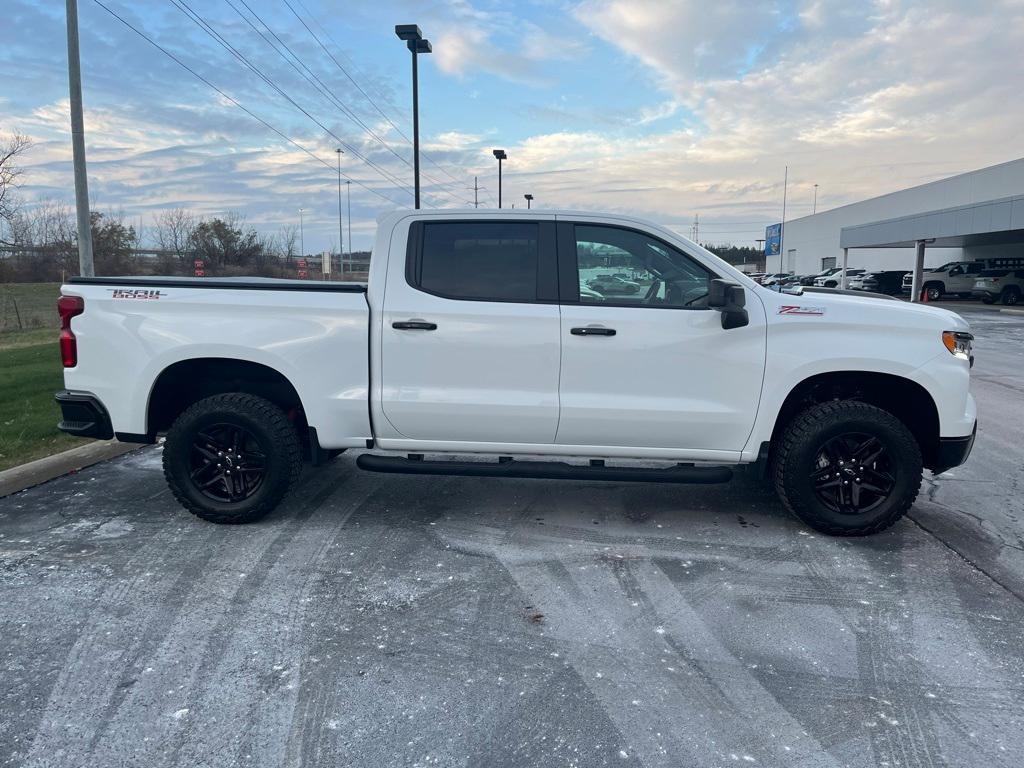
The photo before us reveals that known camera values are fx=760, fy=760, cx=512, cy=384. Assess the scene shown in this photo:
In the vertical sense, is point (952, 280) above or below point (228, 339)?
above

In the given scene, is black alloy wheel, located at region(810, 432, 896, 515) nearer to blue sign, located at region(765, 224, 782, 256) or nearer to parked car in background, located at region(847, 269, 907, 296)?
parked car in background, located at region(847, 269, 907, 296)

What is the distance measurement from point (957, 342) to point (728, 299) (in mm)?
1474

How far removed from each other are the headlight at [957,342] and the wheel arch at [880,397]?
287 millimetres

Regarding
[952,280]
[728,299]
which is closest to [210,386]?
[728,299]

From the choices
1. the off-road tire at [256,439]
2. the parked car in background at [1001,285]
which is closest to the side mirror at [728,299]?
the off-road tire at [256,439]

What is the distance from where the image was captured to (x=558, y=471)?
4.78m

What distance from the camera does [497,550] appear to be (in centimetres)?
457

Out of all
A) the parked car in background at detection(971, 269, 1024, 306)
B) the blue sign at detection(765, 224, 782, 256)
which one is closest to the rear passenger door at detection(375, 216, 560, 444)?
the parked car in background at detection(971, 269, 1024, 306)

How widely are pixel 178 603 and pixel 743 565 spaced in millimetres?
3081

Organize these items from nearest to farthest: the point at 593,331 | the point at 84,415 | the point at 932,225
Answer: the point at 593,331 → the point at 84,415 → the point at 932,225

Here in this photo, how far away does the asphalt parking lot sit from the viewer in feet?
9.18

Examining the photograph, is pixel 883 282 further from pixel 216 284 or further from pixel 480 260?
pixel 216 284

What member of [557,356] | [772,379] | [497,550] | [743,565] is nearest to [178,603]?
[497,550]

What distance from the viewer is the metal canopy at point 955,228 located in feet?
97.5
